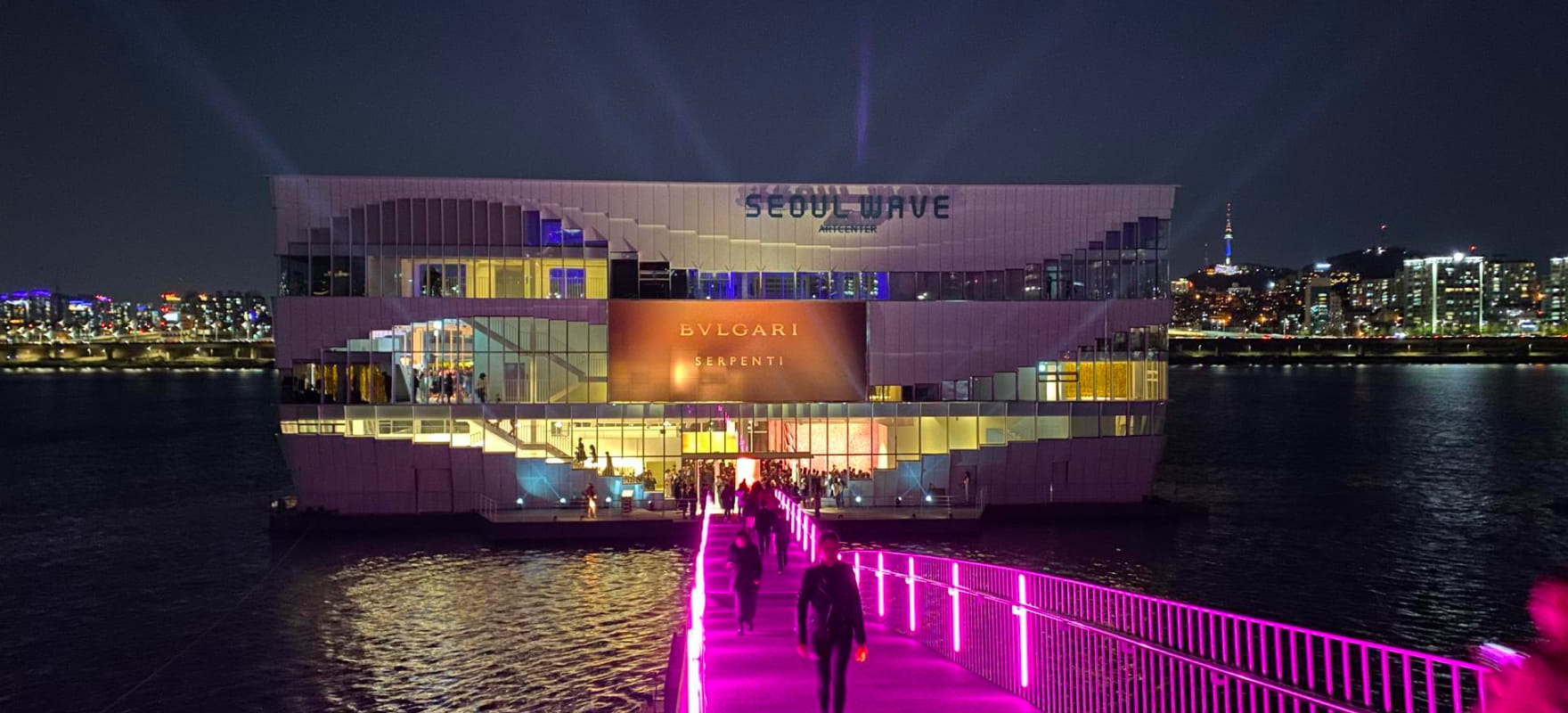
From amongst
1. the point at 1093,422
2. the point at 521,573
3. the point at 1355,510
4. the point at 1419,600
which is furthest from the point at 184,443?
the point at 1419,600

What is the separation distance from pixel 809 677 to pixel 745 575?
3.26 m

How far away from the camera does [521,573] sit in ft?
145

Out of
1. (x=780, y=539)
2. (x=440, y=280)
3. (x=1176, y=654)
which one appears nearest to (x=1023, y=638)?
(x=1176, y=654)

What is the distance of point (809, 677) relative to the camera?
16219 millimetres

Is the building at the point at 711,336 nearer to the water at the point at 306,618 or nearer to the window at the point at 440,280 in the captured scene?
the window at the point at 440,280

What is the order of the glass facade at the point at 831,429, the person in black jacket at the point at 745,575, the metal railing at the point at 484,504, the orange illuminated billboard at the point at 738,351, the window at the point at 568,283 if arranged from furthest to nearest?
the orange illuminated billboard at the point at 738,351 < the window at the point at 568,283 < the glass facade at the point at 831,429 < the metal railing at the point at 484,504 < the person in black jacket at the point at 745,575

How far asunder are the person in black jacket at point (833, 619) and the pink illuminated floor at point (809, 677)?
1.61 m

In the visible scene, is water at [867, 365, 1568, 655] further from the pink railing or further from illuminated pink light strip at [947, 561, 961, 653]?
illuminated pink light strip at [947, 561, 961, 653]

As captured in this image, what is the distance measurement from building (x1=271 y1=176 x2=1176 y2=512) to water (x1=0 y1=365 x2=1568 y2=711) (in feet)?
12.4

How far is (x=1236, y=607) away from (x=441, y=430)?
2982cm

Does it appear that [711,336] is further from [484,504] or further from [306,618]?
[306,618]

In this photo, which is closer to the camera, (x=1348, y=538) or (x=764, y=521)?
(x=764, y=521)

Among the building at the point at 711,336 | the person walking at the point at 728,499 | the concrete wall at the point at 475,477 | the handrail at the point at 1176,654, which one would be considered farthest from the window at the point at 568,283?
the handrail at the point at 1176,654

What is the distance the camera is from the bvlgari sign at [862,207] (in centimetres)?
5488
